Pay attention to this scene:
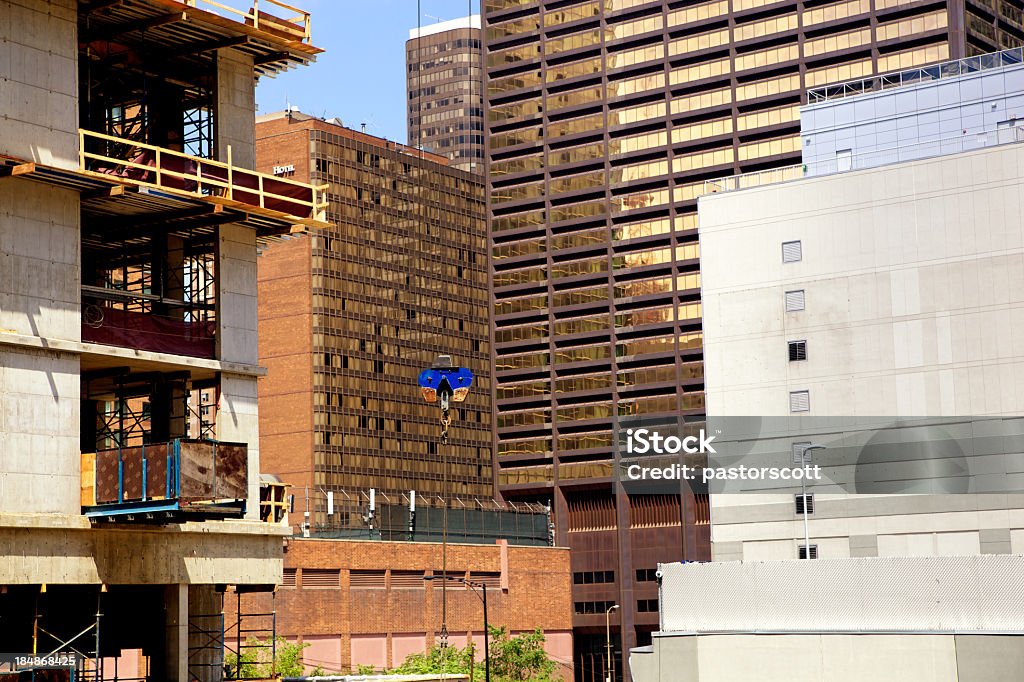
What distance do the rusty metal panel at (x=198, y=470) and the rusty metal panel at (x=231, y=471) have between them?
1.34 ft

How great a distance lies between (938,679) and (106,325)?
39.3 meters

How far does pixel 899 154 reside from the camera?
306ft

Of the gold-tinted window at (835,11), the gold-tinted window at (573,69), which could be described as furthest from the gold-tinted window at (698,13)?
the gold-tinted window at (573,69)

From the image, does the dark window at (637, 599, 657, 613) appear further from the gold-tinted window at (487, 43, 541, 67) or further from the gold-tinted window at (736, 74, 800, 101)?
the gold-tinted window at (487, 43, 541, 67)

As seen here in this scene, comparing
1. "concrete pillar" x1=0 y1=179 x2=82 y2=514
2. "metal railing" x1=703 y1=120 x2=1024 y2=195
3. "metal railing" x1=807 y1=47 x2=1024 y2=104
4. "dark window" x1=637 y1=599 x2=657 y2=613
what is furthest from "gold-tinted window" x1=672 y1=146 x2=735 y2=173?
"concrete pillar" x1=0 y1=179 x2=82 y2=514

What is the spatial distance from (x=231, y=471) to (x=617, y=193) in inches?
4334

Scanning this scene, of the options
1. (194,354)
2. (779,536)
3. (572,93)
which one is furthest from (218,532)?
(572,93)

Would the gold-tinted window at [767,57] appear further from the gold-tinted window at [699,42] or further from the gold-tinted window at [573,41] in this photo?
the gold-tinted window at [573,41]

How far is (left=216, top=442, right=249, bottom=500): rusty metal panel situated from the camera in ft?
171

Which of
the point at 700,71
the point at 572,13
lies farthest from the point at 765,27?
the point at 572,13

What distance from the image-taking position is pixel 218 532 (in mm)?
57781

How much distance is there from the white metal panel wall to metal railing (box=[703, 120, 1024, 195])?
86.3 feet

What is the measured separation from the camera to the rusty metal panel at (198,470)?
50.9 m

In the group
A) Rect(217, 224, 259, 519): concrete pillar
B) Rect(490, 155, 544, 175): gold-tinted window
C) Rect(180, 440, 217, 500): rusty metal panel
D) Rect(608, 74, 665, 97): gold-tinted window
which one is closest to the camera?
Rect(180, 440, 217, 500): rusty metal panel
